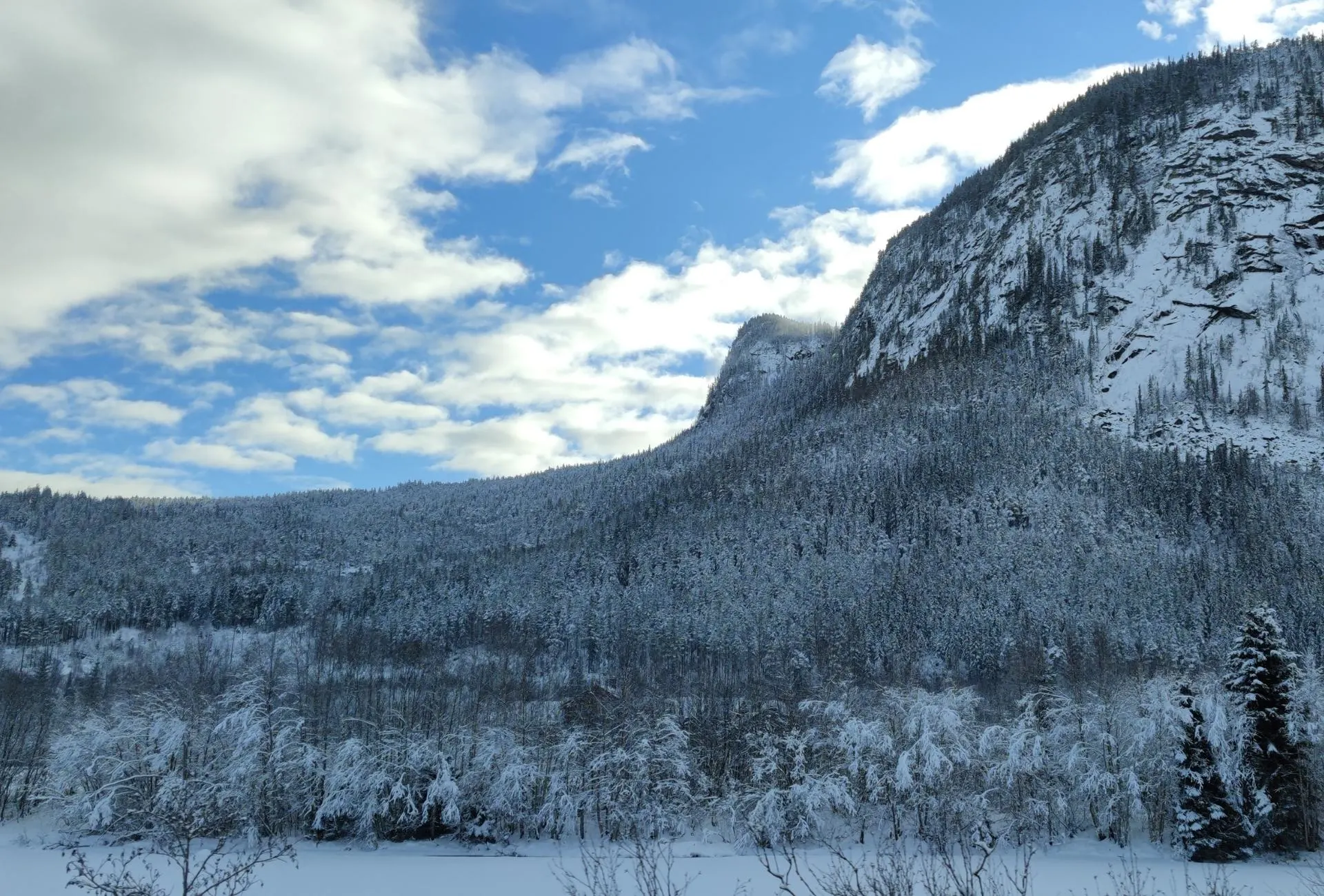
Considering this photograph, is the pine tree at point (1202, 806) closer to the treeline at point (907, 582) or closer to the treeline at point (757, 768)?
the treeline at point (757, 768)

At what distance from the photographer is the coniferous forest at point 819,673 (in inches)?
1988

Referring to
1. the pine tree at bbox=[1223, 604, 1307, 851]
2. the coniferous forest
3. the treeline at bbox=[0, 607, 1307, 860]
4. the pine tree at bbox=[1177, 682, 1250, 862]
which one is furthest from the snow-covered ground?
the pine tree at bbox=[1223, 604, 1307, 851]

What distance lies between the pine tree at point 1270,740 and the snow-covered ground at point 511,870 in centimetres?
212

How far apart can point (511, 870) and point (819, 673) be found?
168 feet

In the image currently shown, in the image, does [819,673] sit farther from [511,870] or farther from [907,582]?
[907,582]

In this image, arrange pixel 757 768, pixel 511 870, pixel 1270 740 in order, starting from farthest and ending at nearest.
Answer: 1. pixel 757 768
2. pixel 511 870
3. pixel 1270 740

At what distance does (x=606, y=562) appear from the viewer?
183750mm

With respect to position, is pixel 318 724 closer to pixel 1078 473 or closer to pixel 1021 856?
pixel 1021 856

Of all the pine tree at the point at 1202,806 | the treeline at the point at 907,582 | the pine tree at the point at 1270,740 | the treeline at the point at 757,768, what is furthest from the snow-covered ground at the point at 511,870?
the treeline at the point at 907,582

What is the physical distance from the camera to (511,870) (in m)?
46.5

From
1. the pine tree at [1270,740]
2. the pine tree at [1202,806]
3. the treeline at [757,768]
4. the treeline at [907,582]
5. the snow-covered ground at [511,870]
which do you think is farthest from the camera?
the treeline at [907,582]

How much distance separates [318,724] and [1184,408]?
615 feet

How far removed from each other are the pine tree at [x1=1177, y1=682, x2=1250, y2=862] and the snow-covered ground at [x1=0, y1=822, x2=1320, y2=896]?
120cm

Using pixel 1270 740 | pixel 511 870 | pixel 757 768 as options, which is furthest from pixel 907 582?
pixel 511 870
